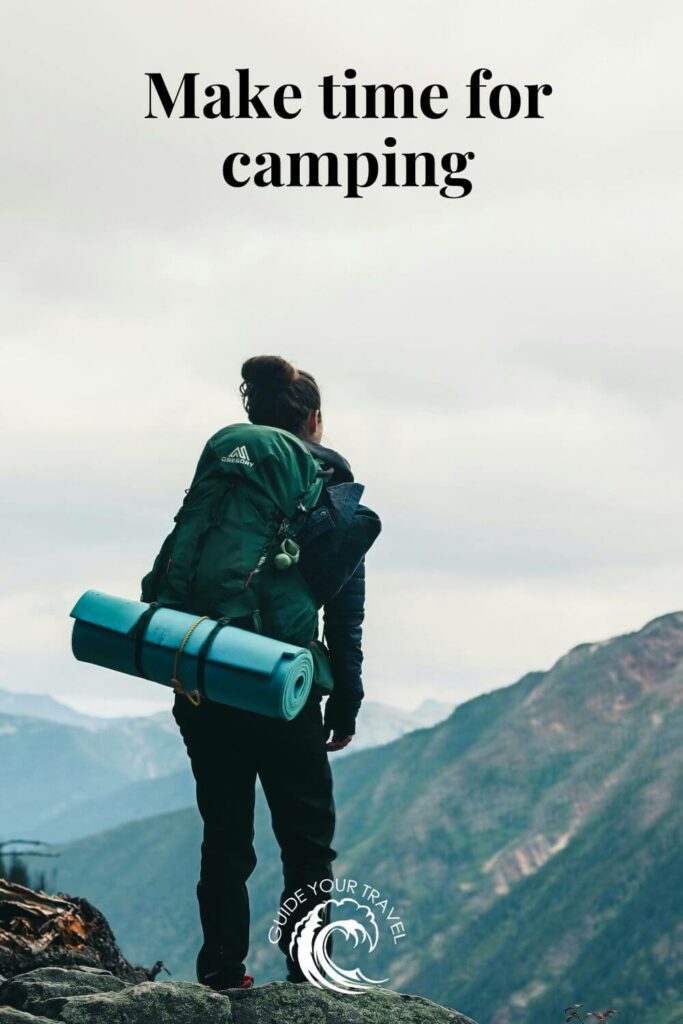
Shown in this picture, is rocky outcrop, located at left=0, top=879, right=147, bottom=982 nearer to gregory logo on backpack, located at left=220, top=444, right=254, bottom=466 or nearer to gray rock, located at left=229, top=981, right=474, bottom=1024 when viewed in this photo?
gray rock, located at left=229, top=981, right=474, bottom=1024

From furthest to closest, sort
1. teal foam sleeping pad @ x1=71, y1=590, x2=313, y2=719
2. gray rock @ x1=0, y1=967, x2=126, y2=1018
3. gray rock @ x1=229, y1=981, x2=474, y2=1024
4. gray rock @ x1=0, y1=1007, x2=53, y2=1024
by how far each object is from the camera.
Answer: teal foam sleeping pad @ x1=71, y1=590, x2=313, y2=719, gray rock @ x1=229, y1=981, x2=474, y2=1024, gray rock @ x1=0, y1=967, x2=126, y2=1018, gray rock @ x1=0, y1=1007, x2=53, y2=1024

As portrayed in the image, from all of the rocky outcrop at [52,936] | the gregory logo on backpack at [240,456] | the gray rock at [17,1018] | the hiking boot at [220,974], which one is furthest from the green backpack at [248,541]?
the rocky outcrop at [52,936]

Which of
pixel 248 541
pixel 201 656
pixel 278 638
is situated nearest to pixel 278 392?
pixel 248 541

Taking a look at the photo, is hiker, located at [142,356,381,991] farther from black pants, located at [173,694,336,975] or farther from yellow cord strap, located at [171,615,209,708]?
yellow cord strap, located at [171,615,209,708]

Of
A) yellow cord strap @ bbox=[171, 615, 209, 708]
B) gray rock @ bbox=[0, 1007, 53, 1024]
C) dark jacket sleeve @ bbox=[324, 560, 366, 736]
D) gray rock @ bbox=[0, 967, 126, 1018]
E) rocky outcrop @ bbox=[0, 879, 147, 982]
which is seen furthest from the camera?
rocky outcrop @ bbox=[0, 879, 147, 982]

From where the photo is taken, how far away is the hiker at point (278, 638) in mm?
7820

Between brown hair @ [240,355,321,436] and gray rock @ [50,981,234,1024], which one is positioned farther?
brown hair @ [240,355,321,436]

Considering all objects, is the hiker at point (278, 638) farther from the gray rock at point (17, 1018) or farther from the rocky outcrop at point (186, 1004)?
the gray rock at point (17, 1018)

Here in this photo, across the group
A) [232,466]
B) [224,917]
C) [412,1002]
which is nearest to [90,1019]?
[224,917]

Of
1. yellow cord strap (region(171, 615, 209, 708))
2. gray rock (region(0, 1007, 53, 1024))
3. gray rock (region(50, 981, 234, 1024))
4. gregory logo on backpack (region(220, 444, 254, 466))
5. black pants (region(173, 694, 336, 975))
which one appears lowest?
gray rock (region(50, 981, 234, 1024))

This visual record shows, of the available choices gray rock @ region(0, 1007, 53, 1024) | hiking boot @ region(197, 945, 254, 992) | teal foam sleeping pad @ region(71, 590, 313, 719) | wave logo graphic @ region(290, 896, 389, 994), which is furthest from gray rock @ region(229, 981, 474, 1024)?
teal foam sleeping pad @ region(71, 590, 313, 719)

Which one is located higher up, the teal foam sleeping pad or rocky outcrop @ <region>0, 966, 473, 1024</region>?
the teal foam sleeping pad

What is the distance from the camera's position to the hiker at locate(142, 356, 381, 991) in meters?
7.82

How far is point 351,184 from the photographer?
49.0ft
